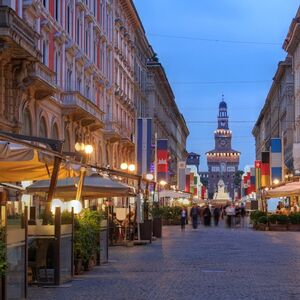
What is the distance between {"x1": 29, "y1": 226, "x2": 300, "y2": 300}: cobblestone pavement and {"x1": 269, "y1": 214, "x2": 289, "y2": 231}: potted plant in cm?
2209

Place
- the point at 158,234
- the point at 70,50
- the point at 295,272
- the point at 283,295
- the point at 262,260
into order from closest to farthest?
1. the point at 283,295
2. the point at 295,272
3. the point at 262,260
4. the point at 158,234
5. the point at 70,50

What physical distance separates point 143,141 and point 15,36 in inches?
1124

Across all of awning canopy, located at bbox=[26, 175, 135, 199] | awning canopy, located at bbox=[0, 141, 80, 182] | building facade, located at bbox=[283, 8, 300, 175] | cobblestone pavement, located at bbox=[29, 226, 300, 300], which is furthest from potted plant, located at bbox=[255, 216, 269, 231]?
building facade, located at bbox=[283, 8, 300, 175]

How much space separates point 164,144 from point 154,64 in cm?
2821

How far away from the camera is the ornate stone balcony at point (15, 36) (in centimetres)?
2920

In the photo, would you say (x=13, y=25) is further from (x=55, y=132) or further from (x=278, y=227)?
(x=278, y=227)

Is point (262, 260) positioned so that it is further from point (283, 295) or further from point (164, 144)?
point (164, 144)

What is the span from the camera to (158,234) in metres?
37.6

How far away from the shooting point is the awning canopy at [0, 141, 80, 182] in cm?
1417

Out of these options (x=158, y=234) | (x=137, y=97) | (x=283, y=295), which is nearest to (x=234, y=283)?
(x=283, y=295)

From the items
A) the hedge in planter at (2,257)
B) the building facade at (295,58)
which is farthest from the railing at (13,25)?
the building facade at (295,58)

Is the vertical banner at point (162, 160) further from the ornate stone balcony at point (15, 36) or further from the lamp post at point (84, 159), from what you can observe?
the ornate stone balcony at point (15, 36)

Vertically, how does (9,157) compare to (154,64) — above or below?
below

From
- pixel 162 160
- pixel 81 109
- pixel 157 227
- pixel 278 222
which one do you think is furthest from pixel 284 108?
pixel 157 227
